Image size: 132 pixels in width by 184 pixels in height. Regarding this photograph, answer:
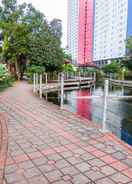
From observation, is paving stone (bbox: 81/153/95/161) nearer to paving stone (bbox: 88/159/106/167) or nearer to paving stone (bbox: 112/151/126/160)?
paving stone (bbox: 88/159/106/167)

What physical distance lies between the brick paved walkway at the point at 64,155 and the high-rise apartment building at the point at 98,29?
144 ft

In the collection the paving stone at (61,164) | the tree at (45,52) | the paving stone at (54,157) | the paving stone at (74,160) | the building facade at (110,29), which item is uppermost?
the building facade at (110,29)

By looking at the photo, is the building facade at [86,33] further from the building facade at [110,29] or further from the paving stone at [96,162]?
the paving stone at [96,162]

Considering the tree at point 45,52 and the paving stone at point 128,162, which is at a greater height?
the tree at point 45,52

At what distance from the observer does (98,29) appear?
63750 millimetres

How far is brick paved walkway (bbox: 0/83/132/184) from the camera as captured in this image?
2623 millimetres

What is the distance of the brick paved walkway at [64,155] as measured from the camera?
8.61ft

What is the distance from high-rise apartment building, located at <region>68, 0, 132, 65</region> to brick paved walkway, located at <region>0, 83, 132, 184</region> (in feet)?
144

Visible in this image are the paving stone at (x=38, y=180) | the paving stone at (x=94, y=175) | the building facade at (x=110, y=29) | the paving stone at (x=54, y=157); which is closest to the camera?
the paving stone at (x=38, y=180)

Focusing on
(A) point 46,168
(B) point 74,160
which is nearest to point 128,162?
(B) point 74,160

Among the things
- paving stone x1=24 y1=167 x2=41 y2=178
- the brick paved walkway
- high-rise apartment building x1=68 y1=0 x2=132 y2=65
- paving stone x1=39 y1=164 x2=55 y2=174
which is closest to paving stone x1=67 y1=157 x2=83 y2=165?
the brick paved walkway

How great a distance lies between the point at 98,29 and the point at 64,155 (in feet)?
212

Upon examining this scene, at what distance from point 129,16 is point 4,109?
4972cm

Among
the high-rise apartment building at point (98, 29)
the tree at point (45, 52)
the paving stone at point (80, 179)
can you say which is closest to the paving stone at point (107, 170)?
the paving stone at point (80, 179)
